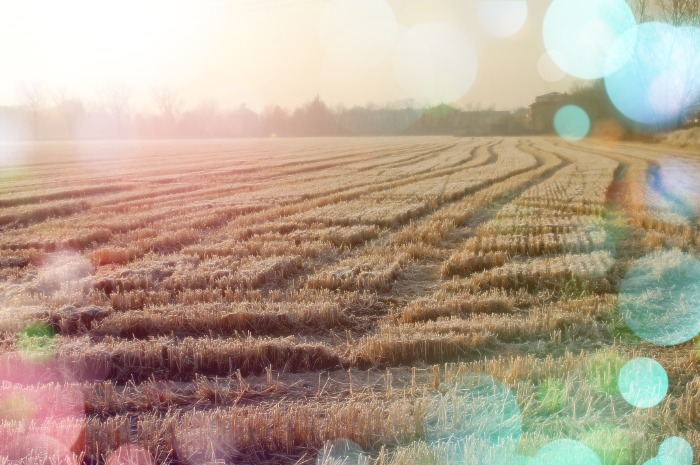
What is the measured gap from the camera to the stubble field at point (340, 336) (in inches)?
163

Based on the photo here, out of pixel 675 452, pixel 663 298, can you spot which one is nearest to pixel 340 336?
pixel 675 452

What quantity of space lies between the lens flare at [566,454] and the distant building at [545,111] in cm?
9121

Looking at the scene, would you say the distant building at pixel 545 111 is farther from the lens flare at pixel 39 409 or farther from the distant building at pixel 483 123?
the lens flare at pixel 39 409

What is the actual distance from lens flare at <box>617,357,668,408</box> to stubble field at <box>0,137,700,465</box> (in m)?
0.08

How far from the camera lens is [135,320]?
23.2 feet

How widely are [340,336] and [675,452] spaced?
3832mm

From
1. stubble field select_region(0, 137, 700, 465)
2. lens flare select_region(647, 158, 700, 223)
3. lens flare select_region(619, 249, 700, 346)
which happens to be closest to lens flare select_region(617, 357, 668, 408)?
stubble field select_region(0, 137, 700, 465)

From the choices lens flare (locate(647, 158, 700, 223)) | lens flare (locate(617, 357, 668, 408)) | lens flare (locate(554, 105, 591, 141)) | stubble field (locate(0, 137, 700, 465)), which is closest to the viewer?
stubble field (locate(0, 137, 700, 465))

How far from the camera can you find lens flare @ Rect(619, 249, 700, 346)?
21.7 ft

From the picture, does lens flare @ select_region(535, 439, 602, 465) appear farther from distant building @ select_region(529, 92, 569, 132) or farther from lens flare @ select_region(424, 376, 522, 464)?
distant building @ select_region(529, 92, 569, 132)

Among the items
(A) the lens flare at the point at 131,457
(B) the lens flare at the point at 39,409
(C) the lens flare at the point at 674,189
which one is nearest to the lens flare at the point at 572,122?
(C) the lens flare at the point at 674,189

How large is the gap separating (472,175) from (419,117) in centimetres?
10217

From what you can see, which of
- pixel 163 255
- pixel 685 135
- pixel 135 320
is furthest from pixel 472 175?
pixel 685 135

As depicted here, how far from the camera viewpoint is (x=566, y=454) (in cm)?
387
